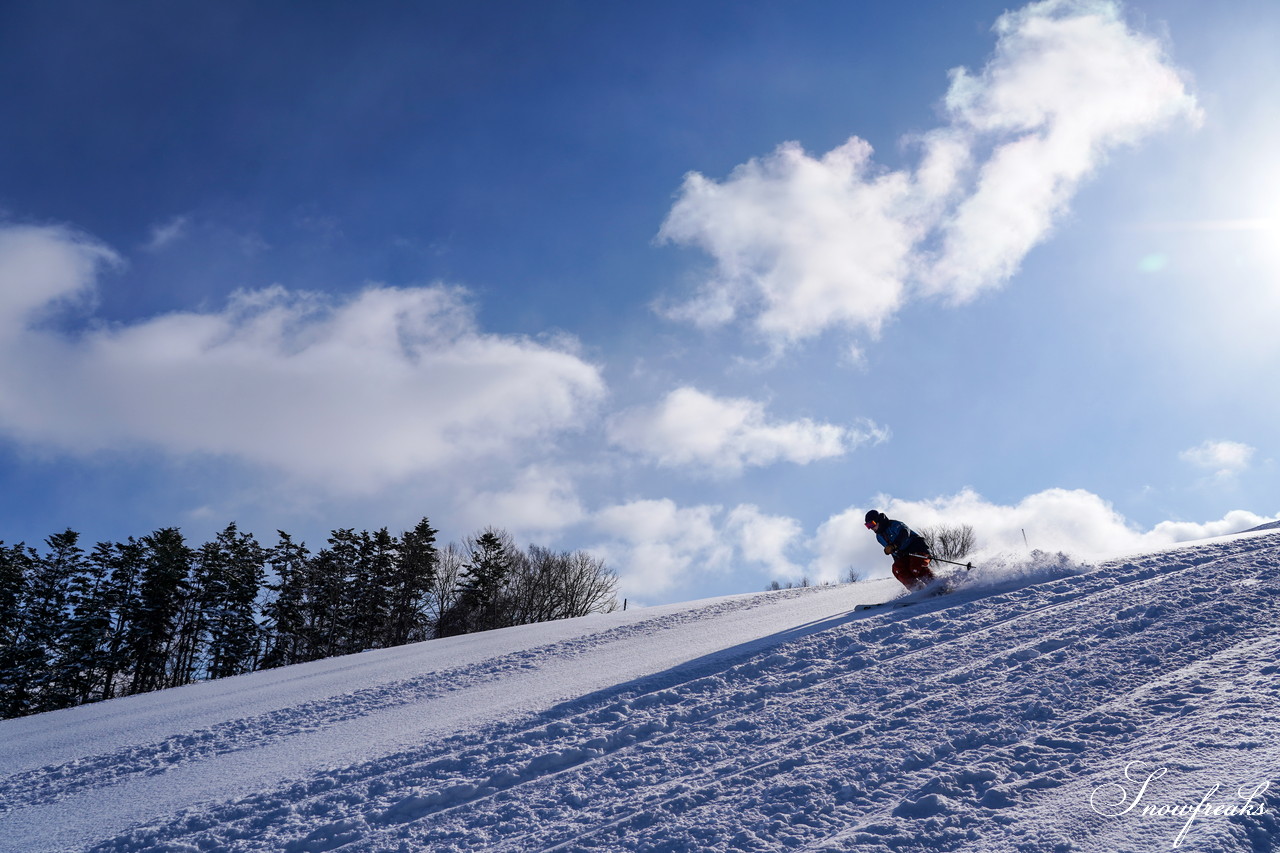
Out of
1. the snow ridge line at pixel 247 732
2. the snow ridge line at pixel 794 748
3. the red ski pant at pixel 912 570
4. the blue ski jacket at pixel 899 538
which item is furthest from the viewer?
the blue ski jacket at pixel 899 538

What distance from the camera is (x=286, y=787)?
611 cm

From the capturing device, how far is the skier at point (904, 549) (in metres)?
11.4

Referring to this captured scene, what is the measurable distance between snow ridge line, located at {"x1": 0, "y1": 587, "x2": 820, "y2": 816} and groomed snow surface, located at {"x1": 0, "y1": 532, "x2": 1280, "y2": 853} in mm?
57

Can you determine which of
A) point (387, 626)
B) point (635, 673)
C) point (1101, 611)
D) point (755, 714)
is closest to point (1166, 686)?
point (1101, 611)

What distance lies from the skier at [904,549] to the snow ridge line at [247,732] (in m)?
5.10

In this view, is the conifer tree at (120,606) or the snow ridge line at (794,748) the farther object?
the conifer tree at (120,606)

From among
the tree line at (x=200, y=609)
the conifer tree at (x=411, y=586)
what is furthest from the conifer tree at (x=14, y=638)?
the conifer tree at (x=411, y=586)

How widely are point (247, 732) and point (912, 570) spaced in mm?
10395

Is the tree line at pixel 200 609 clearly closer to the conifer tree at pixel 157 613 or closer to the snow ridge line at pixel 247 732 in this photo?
the conifer tree at pixel 157 613

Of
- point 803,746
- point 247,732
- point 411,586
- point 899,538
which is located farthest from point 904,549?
point 411,586

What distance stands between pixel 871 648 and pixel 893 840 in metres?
3.92

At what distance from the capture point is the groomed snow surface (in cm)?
420

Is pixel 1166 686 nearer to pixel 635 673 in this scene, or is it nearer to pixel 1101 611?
pixel 1101 611

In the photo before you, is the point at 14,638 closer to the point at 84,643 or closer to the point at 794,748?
the point at 84,643
